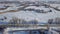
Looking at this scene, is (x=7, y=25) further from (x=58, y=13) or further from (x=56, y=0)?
(x=56, y=0)

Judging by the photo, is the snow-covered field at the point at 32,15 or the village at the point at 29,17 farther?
the snow-covered field at the point at 32,15

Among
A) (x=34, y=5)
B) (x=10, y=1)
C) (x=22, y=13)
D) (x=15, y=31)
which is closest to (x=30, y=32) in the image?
(x=15, y=31)

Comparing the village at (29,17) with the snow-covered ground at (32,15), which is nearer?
the village at (29,17)

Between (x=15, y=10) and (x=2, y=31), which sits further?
(x=15, y=10)

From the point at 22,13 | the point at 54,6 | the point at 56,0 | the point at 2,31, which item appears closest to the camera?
the point at 2,31

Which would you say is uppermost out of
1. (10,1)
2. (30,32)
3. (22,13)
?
(10,1)

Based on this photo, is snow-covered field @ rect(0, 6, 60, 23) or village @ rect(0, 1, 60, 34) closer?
village @ rect(0, 1, 60, 34)

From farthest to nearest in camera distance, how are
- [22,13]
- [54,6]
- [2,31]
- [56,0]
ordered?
[56,0] → [54,6] → [22,13] → [2,31]

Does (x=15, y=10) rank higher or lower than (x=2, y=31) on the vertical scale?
higher

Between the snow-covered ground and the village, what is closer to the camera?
the village
